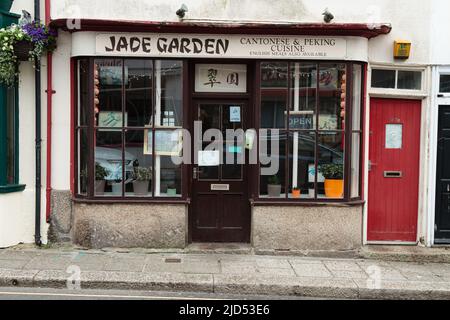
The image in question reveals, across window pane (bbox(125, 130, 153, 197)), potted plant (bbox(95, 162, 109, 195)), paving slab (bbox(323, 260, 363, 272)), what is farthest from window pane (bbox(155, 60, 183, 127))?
paving slab (bbox(323, 260, 363, 272))

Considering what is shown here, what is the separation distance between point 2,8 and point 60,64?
1192mm

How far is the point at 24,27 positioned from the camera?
8.17 m

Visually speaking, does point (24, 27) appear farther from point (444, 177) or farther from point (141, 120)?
point (444, 177)

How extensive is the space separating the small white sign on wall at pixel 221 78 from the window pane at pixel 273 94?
1.33 ft

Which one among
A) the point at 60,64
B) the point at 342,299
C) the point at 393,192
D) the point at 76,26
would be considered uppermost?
the point at 76,26

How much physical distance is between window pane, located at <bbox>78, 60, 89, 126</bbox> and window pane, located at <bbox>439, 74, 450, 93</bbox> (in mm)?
5746

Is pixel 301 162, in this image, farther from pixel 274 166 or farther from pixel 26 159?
pixel 26 159

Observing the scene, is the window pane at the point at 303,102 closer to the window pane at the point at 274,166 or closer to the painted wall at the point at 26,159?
the window pane at the point at 274,166

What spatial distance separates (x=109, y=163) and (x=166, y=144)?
975 mm

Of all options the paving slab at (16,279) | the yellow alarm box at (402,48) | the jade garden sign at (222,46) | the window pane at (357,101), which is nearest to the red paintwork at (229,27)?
the jade garden sign at (222,46)

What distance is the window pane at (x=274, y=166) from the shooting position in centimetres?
873

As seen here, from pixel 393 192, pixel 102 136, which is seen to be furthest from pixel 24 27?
pixel 393 192

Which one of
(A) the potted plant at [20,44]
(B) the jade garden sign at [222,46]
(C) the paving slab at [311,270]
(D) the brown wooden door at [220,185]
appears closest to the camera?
(C) the paving slab at [311,270]

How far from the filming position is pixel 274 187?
28.7 feet
